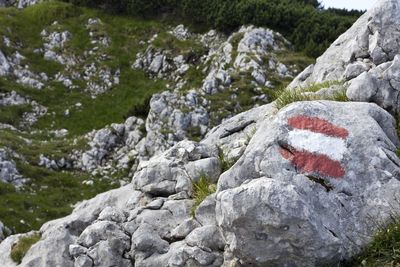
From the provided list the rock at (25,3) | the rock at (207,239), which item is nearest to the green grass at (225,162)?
the rock at (207,239)

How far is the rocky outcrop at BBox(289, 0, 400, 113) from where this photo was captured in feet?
45.3

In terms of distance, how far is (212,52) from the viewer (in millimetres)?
60125

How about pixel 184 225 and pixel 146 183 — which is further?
pixel 146 183

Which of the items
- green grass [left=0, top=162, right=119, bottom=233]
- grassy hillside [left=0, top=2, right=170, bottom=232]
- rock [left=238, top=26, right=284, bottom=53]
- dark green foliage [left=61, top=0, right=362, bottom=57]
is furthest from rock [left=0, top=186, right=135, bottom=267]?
dark green foliage [left=61, top=0, right=362, bottom=57]

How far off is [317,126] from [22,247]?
1066 centimetres

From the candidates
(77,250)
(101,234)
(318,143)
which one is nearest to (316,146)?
(318,143)

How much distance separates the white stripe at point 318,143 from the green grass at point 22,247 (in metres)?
9.80

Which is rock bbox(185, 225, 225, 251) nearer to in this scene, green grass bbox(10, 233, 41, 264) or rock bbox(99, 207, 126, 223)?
rock bbox(99, 207, 126, 223)

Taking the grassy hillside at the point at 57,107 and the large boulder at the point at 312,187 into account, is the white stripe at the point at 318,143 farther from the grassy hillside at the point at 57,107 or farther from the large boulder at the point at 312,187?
the grassy hillside at the point at 57,107

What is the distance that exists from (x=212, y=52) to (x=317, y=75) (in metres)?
42.0

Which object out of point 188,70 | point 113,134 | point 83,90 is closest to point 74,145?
point 113,134

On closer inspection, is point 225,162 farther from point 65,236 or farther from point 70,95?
point 70,95

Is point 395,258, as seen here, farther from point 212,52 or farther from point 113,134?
point 212,52

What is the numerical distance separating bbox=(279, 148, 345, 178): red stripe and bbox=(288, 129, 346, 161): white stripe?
0.13 m
